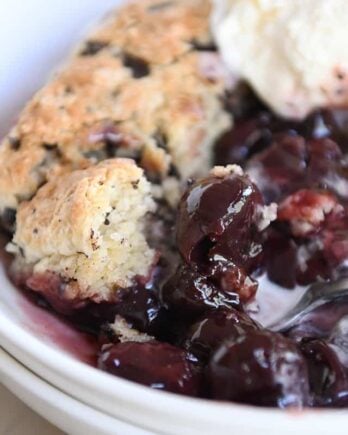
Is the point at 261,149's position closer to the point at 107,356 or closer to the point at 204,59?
the point at 204,59

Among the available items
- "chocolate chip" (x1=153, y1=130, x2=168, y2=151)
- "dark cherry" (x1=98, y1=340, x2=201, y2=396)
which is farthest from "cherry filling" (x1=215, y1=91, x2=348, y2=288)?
"dark cherry" (x1=98, y1=340, x2=201, y2=396)

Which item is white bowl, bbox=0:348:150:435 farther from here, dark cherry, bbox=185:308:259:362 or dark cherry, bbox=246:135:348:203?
dark cherry, bbox=246:135:348:203

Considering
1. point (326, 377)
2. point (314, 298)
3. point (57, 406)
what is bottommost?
point (314, 298)

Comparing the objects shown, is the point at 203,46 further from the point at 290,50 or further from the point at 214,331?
the point at 214,331

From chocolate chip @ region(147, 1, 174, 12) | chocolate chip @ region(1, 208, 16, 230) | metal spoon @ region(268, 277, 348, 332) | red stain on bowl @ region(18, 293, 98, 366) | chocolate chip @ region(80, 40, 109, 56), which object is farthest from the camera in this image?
chocolate chip @ region(147, 1, 174, 12)

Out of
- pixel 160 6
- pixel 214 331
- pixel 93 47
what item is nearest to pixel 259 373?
pixel 214 331

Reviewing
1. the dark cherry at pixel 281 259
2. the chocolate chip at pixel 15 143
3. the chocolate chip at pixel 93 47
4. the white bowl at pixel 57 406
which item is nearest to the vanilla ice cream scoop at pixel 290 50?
the chocolate chip at pixel 93 47

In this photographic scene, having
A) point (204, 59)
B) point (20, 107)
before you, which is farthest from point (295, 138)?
point (20, 107)
